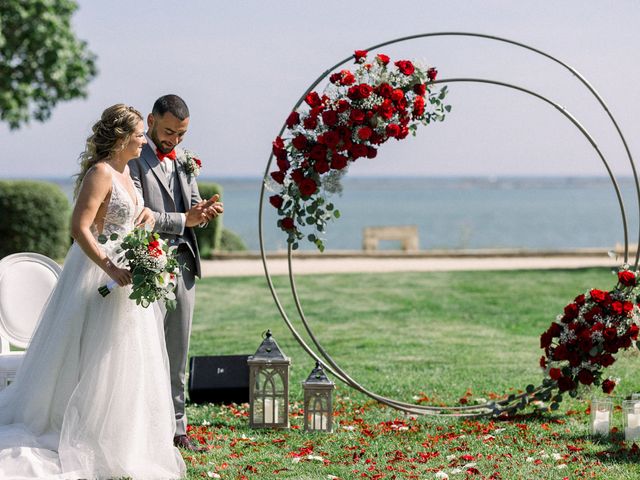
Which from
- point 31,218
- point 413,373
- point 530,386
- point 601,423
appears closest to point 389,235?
point 31,218

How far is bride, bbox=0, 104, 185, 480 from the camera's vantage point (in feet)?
16.1

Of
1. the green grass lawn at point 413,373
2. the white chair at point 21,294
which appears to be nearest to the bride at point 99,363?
the green grass lawn at point 413,373

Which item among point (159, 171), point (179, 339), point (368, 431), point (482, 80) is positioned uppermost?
point (482, 80)

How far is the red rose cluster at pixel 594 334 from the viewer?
6.23 metres

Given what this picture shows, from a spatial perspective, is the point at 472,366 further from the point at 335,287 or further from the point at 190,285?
the point at 335,287

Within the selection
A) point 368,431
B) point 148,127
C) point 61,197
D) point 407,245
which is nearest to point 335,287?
point 61,197

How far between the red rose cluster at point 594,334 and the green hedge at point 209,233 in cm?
1048

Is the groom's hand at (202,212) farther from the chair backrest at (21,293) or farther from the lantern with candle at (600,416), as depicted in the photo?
the lantern with candle at (600,416)

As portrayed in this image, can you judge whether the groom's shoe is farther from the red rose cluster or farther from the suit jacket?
the red rose cluster

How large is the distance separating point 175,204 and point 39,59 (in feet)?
46.8

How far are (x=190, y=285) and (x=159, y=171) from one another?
0.71 meters

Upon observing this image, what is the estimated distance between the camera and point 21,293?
6.29 meters

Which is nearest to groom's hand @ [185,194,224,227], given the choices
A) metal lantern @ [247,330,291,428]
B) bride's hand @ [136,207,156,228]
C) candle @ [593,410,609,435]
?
bride's hand @ [136,207,156,228]

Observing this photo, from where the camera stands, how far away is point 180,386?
5.69 metres
